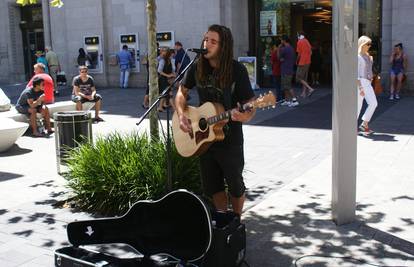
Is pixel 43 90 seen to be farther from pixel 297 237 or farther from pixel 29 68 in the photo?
pixel 29 68

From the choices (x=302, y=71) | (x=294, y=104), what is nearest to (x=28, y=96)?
(x=294, y=104)

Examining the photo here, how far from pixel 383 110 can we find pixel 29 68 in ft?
59.2

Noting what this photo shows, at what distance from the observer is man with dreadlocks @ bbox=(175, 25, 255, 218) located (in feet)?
14.6

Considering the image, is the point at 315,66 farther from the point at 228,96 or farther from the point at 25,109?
the point at 228,96

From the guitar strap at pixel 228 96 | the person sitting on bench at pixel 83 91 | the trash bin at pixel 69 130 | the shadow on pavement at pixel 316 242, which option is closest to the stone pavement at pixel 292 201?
the shadow on pavement at pixel 316 242

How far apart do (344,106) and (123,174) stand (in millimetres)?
2362

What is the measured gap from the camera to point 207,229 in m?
3.93

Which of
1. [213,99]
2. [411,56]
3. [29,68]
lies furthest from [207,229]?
[29,68]

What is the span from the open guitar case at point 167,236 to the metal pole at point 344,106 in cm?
140

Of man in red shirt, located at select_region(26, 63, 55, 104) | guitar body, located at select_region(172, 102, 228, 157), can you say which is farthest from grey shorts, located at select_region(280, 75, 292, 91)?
guitar body, located at select_region(172, 102, 228, 157)

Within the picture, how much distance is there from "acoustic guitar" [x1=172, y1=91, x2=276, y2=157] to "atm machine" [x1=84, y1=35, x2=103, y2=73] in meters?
17.3

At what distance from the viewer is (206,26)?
1898 cm

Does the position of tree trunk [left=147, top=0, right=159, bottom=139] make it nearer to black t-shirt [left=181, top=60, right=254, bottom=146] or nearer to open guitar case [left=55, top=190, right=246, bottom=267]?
black t-shirt [left=181, top=60, right=254, bottom=146]

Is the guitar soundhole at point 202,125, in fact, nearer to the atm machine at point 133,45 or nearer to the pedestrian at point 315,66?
the pedestrian at point 315,66
